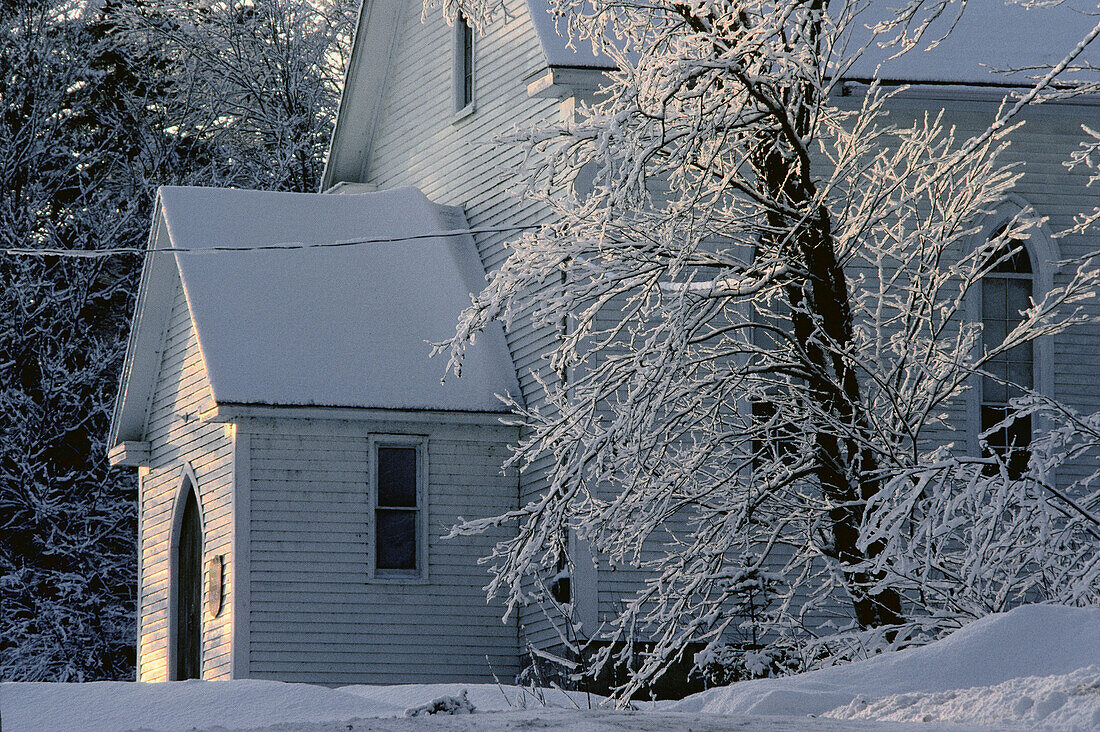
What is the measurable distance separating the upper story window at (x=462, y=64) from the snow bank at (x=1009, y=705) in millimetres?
14056

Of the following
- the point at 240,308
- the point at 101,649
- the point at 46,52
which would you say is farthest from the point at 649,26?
the point at 46,52

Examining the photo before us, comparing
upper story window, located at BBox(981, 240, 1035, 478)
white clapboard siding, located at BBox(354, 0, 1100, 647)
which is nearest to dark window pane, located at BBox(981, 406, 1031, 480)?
upper story window, located at BBox(981, 240, 1035, 478)

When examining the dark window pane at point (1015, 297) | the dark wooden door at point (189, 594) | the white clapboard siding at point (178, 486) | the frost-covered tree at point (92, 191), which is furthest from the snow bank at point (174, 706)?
the frost-covered tree at point (92, 191)

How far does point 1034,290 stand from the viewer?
57.9 feet

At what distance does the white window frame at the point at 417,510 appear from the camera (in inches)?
659

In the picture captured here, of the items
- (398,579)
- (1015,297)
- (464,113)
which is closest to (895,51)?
(1015,297)

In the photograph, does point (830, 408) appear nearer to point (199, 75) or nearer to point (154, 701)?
point (154, 701)

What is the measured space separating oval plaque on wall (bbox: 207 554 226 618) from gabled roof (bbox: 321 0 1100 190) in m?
6.03

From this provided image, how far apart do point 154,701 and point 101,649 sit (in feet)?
55.0

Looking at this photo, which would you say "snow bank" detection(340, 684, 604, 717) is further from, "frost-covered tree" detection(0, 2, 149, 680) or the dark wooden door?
"frost-covered tree" detection(0, 2, 149, 680)

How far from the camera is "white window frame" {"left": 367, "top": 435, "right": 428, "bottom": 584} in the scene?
16.7 m

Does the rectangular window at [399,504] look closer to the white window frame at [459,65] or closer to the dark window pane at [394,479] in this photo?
the dark window pane at [394,479]

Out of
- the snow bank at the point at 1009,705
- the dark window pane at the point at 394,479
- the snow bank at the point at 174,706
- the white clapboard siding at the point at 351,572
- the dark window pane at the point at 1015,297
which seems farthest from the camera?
the dark window pane at the point at 1015,297

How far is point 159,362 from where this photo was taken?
62.9ft
